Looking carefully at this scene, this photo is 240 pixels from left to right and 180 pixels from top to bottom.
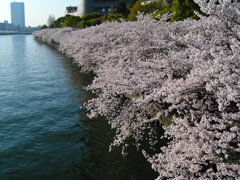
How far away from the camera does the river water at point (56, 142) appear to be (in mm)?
8188

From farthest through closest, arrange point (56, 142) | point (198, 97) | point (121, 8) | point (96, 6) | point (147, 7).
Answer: point (96, 6) → point (121, 8) → point (147, 7) → point (56, 142) → point (198, 97)

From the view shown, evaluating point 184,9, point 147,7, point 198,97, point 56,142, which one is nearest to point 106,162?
point 56,142

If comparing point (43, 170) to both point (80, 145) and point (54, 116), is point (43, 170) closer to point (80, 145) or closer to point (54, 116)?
point (80, 145)

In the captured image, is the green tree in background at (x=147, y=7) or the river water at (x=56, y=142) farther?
the green tree in background at (x=147, y=7)

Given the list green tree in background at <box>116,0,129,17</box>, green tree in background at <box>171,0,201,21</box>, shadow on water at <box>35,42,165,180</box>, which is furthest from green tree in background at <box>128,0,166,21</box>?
shadow on water at <box>35,42,165,180</box>

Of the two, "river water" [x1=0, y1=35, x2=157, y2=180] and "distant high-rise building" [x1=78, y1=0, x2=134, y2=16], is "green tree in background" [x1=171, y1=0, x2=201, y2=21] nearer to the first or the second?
"river water" [x1=0, y1=35, x2=157, y2=180]

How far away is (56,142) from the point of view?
10367mm

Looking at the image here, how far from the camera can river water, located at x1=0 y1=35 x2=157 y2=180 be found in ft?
26.9

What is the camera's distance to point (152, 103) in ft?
25.7

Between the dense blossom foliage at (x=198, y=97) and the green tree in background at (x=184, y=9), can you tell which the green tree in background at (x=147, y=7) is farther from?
the dense blossom foliage at (x=198, y=97)

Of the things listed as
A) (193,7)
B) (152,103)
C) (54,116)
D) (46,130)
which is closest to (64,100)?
(54,116)

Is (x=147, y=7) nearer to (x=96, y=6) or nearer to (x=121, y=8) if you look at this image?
(x=121, y=8)

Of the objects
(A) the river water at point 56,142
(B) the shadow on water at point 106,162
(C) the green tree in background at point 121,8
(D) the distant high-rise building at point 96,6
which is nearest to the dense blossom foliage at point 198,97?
(B) the shadow on water at point 106,162

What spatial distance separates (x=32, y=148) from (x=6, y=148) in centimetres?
103
